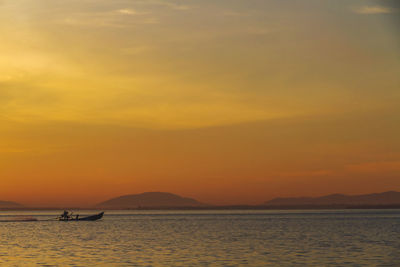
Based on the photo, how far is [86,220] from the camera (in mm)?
148750

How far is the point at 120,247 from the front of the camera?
59.8 m

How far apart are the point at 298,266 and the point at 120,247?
2254cm

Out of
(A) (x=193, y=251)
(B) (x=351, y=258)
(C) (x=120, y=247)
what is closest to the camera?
(B) (x=351, y=258)

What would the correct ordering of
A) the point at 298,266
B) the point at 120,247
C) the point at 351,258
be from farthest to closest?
the point at 120,247 → the point at 351,258 → the point at 298,266

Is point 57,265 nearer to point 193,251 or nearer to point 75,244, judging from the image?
point 193,251

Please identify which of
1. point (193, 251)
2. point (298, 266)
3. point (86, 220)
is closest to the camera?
point (298, 266)

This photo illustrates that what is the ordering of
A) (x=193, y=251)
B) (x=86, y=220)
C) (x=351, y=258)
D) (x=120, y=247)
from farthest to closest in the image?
1. (x=86, y=220)
2. (x=120, y=247)
3. (x=193, y=251)
4. (x=351, y=258)

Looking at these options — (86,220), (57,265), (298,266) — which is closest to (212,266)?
(298,266)

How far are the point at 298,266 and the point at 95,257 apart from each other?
662 inches

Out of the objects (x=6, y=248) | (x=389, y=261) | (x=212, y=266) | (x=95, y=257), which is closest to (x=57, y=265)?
(x=95, y=257)

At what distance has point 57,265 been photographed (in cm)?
4366

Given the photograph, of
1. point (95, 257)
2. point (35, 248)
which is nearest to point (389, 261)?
point (95, 257)

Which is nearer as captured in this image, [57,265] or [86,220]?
[57,265]

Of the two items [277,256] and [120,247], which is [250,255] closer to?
[277,256]
